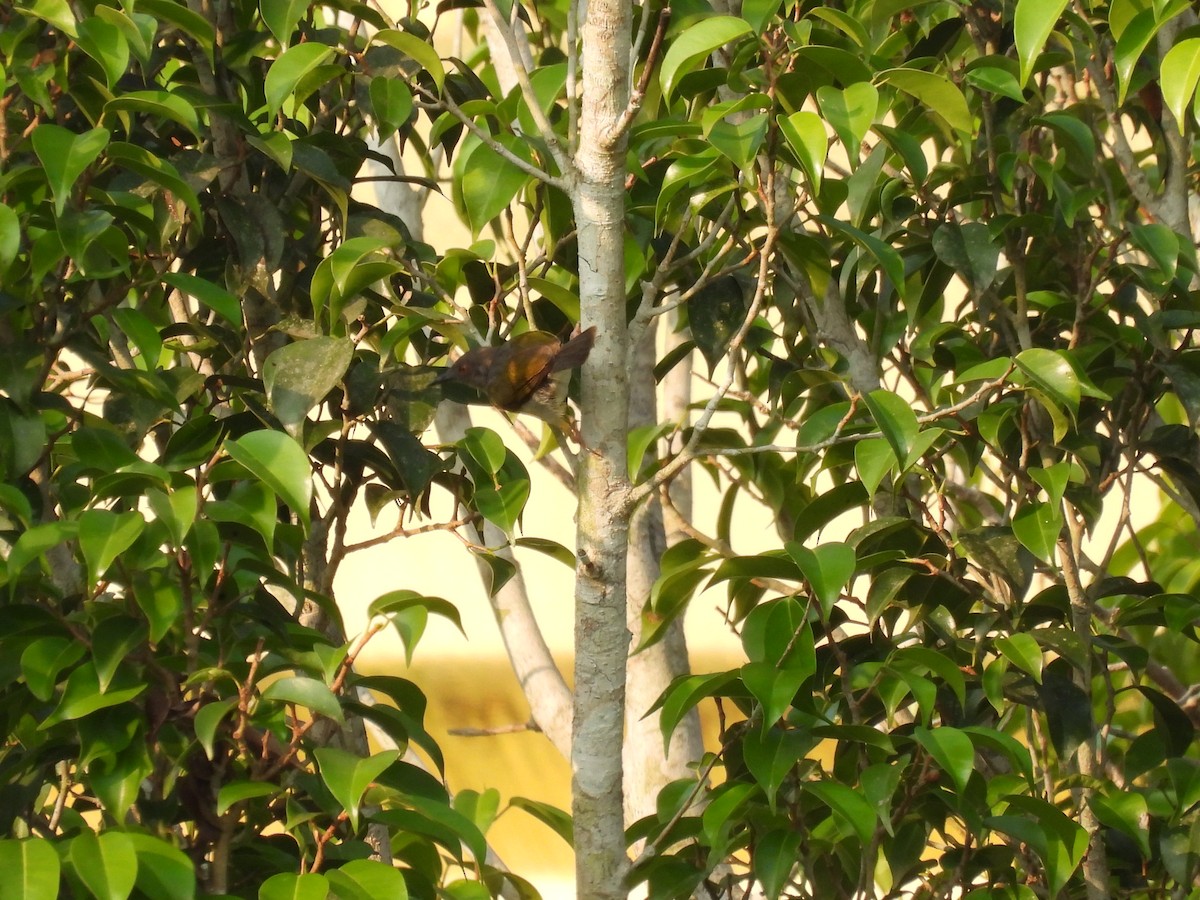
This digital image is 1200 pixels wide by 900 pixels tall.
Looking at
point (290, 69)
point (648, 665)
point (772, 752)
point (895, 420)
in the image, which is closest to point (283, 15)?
point (290, 69)

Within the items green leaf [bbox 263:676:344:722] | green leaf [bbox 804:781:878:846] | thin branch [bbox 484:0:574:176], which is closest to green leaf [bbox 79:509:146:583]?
green leaf [bbox 263:676:344:722]

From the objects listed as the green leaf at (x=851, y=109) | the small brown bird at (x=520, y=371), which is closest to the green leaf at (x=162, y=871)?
the small brown bird at (x=520, y=371)

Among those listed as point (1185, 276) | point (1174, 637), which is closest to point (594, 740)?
point (1185, 276)

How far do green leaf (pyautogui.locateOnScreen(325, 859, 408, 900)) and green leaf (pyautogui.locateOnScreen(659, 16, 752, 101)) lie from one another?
0.50 metres

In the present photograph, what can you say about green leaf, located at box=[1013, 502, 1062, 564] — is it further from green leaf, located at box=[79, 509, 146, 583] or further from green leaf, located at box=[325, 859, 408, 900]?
green leaf, located at box=[79, 509, 146, 583]

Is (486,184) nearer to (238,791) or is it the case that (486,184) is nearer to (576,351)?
(576,351)

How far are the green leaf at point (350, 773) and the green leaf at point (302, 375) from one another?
0.20 m

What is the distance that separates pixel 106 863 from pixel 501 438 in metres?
0.41

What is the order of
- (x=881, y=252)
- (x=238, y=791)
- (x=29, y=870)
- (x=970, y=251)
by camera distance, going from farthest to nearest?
(x=970, y=251) < (x=881, y=252) < (x=238, y=791) < (x=29, y=870)

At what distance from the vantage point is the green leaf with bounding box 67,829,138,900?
0.58 meters

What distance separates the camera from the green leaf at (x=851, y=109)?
72 cm

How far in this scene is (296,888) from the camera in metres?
0.64

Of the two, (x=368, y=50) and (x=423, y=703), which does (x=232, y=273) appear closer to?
(x=368, y=50)

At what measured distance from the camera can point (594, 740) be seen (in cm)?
82
